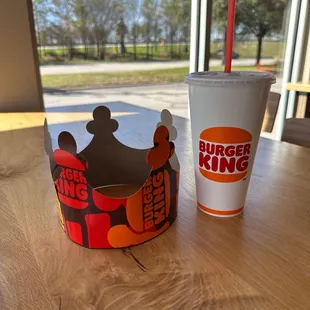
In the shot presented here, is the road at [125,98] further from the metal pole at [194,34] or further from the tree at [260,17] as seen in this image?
the tree at [260,17]

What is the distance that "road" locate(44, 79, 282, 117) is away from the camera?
158cm

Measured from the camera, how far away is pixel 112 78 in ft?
6.68

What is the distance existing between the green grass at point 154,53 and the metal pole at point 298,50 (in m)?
0.16

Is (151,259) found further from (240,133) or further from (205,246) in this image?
(240,133)

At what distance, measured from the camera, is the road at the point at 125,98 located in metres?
1.58

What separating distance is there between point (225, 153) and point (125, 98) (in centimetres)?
150

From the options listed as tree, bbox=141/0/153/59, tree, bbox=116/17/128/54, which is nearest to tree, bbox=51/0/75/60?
tree, bbox=116/17/128/54

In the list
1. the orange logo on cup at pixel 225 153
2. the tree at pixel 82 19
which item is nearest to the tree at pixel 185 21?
the tree at pixel 82 19

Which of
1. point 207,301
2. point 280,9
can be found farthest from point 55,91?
point 280,9

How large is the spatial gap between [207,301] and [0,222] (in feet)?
1.06

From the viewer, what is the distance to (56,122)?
3.99 feet

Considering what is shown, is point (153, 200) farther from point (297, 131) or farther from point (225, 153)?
point (297, 131)

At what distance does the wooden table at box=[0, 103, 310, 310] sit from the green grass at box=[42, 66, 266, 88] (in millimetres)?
1304

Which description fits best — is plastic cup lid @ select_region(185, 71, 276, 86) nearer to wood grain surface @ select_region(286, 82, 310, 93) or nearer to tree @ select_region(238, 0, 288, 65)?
wood grain surface @ select_region(286, 82, 310, 93)
